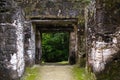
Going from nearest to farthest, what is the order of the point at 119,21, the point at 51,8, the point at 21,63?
the point at 119,21 < the point at 21,63 < the point at 51,8

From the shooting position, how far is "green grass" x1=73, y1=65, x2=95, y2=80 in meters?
8.78

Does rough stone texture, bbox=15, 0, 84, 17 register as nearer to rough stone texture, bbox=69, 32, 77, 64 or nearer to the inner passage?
rough stone texture, bbox=69, 32, 77, 64

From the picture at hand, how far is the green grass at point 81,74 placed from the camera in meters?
8.78

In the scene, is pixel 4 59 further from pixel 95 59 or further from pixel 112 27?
pixel 112 27

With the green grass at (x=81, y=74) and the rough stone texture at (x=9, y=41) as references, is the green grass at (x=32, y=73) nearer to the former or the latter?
the rough stone texture at (x=9, y=41)

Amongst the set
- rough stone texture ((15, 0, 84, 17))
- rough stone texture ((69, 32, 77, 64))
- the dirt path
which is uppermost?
rough stone texture ((15, 0, 84, 17))

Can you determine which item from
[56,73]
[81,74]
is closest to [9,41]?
[56,73]

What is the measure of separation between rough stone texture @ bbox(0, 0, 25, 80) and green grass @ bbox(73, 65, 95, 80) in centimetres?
205

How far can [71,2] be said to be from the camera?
1105 cm

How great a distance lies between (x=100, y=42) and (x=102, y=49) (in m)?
0.19

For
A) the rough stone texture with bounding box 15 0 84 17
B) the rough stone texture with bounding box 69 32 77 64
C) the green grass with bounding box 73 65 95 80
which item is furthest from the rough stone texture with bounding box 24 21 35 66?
A: the rough stone texture with bounding box 69 32 77 64

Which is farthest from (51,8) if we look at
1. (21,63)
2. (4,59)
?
(4,59)

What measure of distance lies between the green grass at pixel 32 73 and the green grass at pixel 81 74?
1239 millimetres

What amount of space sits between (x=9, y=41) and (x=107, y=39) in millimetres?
2554
